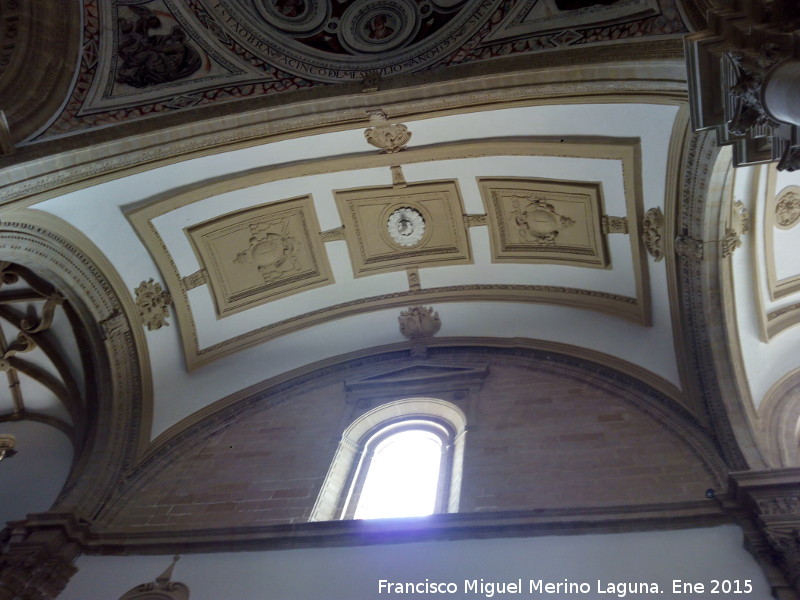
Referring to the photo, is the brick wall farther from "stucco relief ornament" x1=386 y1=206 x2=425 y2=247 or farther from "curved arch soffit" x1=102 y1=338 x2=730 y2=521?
"stucco relief ornament" x1=386 y1=206 x2=425 y2=247

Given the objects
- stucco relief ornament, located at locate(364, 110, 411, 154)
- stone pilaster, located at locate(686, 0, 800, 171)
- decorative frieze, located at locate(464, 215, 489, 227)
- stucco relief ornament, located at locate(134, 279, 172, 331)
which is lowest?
stone pilaster, located at locate(686, 0, 800, 171)

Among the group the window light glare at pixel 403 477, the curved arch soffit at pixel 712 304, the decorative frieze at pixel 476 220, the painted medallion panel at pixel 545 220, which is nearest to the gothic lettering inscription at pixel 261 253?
the decorative frieze at pixel 476 220

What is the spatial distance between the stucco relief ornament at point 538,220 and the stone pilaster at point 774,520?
13.4 ft

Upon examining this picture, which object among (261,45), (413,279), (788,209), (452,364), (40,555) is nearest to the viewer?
(40,555)

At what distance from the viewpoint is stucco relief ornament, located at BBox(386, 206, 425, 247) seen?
9.94 m

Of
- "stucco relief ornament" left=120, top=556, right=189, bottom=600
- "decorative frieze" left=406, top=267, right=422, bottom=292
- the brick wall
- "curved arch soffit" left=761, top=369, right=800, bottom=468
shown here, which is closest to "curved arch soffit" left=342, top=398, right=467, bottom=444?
the brick wall

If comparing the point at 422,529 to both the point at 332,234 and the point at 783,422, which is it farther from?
the point at 332,234

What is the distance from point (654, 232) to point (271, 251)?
5.26 metres

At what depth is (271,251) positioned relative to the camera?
1009 centimetres

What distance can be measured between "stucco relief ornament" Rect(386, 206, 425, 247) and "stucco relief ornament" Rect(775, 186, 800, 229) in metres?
4.52

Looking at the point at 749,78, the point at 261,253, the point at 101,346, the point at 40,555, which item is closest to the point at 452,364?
the point at 261,253

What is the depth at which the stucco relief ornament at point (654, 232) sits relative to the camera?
8.34 m

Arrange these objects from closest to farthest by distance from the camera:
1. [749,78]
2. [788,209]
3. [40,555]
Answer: [749,78]
[40,555]
[788,209]

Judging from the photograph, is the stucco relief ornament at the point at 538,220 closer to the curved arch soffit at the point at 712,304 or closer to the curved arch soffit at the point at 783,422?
the curved arch soffit at the point at 712,304
